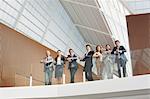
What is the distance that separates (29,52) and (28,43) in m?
1.10

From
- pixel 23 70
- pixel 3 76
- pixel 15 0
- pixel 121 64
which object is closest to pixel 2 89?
pixel 23 70

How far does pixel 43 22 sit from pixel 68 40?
6.41 meters

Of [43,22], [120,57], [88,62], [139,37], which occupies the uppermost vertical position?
[43,22]

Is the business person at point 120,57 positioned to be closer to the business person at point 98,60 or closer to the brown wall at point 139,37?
the brown wall at point 139,37

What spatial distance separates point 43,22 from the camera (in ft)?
96.3

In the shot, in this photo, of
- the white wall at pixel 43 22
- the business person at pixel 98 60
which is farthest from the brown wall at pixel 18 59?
the white wall at pixel 43 22

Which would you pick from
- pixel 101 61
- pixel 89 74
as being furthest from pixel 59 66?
pixel 101 61

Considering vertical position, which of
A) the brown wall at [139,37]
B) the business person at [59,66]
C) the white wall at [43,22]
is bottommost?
the business person at [59,66]

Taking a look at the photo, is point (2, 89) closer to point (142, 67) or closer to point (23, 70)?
point (23, 70)

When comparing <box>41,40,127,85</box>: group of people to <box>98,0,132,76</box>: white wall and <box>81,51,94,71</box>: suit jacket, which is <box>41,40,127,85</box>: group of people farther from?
<box>98,0,132,76</box>: white wall

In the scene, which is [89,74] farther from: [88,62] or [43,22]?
[43,22]

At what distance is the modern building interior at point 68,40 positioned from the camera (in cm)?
1470

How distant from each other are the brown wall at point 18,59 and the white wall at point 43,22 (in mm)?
1150

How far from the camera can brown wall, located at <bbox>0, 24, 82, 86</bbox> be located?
1636cm
